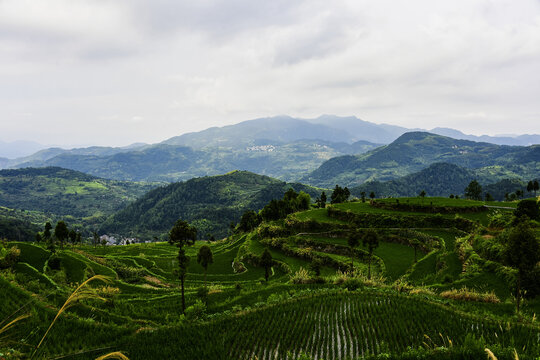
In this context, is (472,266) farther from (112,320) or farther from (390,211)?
(390,211)

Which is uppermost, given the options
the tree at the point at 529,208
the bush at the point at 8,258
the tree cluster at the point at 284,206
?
the tree at the point at 529,208

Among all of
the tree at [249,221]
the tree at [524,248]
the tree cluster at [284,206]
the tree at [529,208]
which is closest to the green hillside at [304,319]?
the tree at [529,208]

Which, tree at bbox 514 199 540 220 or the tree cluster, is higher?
tree at bbox 514 199 540 220

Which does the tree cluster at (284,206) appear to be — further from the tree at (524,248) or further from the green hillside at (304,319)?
the tree at (524,248)

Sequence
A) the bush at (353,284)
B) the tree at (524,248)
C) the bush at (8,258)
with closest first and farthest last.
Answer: the tree at (524,248) < the bush at (353,284) < the bush at (8,258)

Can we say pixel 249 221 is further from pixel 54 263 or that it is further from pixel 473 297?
pixel 473 297

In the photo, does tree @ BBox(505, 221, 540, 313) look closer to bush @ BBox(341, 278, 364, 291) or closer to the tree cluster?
bush @ BBox(341, 278, 364, 291)

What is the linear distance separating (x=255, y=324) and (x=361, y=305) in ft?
26.9

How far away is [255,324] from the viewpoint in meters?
17.7

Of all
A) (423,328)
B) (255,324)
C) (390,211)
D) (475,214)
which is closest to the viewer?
(423,328)

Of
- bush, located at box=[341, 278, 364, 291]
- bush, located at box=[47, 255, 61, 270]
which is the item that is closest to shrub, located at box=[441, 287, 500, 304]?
bush, located at box=[341, 278, 364, 291]

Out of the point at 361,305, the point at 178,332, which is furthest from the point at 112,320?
the point at 361,305

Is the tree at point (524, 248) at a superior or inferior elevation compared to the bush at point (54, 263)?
superior

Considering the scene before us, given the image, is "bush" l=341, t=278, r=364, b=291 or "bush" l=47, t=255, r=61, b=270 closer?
"bush" l=341, t=278, r=364, b=291
